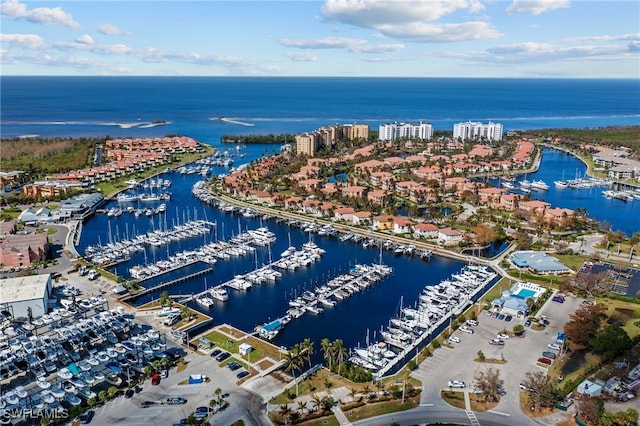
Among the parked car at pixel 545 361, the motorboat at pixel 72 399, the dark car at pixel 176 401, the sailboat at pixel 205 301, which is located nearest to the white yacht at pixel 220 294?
the sailboat at pixel 205 301

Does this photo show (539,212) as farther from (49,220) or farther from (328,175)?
(49,220)

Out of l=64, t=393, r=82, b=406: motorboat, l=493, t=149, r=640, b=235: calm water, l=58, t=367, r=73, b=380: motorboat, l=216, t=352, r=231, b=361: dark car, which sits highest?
l=493, t=149, r=640, b=235: calm water

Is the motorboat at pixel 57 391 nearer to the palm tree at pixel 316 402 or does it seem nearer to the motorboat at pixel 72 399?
the motorboat at pixel 72 399

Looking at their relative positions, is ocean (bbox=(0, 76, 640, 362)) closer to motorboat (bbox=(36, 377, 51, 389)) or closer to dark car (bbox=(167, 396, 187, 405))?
dark car (bbox=(167, 396, 187, 405))

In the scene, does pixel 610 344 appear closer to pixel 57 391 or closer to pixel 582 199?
pixel 57 391

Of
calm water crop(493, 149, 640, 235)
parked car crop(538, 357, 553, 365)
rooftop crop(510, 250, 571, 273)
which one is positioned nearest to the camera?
parked car crop(538, 357, 553, 365)

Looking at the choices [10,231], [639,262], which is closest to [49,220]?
[10,231]

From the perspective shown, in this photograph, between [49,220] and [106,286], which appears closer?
[106,286]

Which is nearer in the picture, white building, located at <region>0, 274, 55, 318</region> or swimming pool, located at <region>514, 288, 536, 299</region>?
white building, located at <region>0, 274, 55, 318</region>

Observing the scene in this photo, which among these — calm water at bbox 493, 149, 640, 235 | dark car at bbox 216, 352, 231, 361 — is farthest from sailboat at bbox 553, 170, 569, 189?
dark car at bbox 216, 352, 231, 361
